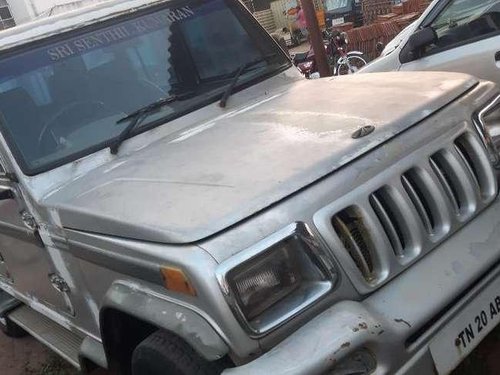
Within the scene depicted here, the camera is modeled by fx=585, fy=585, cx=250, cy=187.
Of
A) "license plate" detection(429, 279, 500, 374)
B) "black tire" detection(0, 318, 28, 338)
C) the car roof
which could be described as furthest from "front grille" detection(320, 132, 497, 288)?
"black tire" detection(0, 318, 28, 338)

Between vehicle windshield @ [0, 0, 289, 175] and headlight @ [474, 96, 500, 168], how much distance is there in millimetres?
1365

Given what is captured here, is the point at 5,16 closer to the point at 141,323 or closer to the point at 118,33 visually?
the point at 118,33

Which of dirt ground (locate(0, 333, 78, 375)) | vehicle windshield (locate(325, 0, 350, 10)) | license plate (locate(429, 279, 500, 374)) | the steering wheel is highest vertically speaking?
the steering wheel

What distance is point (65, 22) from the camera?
11.0 feet

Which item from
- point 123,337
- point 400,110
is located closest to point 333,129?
point 400,110

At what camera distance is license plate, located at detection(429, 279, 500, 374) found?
216 centimetres

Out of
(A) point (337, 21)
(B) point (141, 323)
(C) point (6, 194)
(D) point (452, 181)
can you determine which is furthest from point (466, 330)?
(A) point (337, 21)

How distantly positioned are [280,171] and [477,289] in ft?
2.97

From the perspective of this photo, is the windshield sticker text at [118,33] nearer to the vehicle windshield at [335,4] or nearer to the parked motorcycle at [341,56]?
the parked motorcycle at [341,56]

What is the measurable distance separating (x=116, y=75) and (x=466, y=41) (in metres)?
2.92

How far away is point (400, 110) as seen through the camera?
2.56 metres

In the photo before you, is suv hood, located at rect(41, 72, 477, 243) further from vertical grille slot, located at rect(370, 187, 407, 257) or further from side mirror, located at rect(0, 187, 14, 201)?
side mirror, located at rect(0, 187, 14, 201)

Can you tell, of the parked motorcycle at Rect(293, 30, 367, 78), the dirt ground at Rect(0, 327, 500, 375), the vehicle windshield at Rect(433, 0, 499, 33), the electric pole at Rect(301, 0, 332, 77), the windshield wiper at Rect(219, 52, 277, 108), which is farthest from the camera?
the parked motorcycle at Rect(293, 30, 367, 78)

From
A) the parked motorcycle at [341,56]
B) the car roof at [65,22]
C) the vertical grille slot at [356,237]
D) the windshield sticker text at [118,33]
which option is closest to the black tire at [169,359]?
the vertical grille slot at [356,237]
